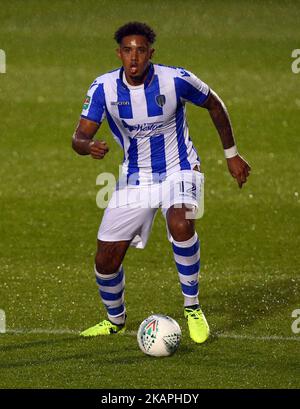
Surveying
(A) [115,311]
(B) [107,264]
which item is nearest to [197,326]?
(A) [115,311]

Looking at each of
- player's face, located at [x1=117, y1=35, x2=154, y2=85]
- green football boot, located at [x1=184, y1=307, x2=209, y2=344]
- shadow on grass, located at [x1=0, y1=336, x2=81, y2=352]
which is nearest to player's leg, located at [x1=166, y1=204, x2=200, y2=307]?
green football boot, located at [x1=184, y1=307, x2=209, y2=344]

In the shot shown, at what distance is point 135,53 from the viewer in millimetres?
9734

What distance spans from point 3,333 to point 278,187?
21.6 ft

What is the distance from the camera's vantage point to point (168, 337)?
9.30 m

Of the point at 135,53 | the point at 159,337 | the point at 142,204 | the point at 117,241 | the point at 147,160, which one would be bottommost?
the point at 159,337

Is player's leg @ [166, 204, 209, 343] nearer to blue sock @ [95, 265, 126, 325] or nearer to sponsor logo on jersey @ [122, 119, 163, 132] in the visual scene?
blue sock @ [95, 265, 126, 325]

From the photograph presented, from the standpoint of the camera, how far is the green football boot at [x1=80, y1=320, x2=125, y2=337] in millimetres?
10062

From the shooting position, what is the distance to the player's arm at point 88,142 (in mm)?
9258

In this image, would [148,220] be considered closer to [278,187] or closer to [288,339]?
[288,339]

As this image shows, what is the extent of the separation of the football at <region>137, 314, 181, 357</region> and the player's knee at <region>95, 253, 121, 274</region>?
69cm

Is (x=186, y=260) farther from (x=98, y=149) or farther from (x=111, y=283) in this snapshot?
(x=98, y=149)

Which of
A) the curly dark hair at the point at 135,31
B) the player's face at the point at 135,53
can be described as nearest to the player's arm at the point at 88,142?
the player's face at the point at 135,53

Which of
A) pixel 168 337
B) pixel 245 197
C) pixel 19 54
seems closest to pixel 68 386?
pixel 168 337

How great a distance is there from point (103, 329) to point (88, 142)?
1.46m
